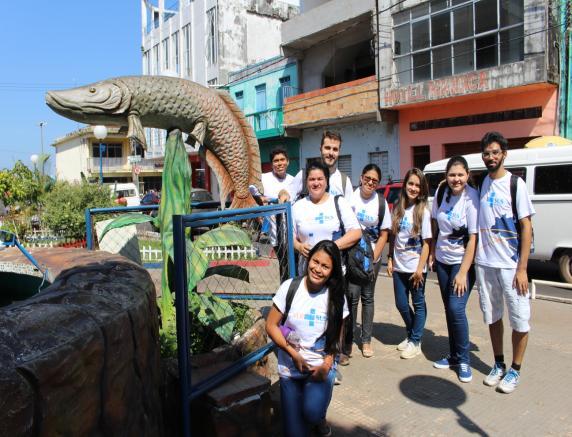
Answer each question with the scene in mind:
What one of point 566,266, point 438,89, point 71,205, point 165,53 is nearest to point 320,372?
point 566,266

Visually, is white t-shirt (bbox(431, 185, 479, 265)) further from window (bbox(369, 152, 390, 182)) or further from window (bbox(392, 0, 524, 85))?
window (bbox(369, 152, 390, 182))

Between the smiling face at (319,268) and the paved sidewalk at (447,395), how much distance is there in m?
1.01

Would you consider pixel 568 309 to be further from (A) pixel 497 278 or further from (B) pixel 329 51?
(B) pixel 329 51

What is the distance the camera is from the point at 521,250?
129 inches

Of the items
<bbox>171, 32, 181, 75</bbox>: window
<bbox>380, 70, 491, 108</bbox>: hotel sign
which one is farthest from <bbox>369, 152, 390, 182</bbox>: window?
<bbox>171, 32, 181, 75</bbox>: window

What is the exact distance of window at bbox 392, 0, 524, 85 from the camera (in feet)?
40.0

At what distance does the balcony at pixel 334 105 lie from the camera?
1530 centimetres

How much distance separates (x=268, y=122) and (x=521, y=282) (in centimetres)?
1738

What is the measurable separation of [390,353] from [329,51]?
15.7 meters

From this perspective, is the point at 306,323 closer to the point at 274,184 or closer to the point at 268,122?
the point at 274,184

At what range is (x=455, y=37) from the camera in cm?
1329

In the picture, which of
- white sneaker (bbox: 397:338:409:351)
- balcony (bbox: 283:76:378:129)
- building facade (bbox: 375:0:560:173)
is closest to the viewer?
white sneaker (bbox: 397:338:409:351)

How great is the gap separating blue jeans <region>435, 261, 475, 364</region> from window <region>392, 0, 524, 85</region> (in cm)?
1031

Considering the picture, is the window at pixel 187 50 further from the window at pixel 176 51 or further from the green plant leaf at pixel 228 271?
the green plant leaf at pixel 228 271
